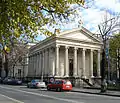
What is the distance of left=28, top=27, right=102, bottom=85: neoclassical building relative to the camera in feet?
203

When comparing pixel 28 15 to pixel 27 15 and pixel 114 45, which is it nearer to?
pixel 27 15

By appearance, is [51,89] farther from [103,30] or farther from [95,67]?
[95,67]

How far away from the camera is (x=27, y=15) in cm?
923

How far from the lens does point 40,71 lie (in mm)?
71375

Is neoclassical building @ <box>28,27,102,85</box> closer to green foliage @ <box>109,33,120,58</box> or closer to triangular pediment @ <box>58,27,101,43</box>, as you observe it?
triangular pediment @ <box>58,27,101,43</box>

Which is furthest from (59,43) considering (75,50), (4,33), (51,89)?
(4,33)

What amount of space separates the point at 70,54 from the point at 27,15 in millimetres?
59875

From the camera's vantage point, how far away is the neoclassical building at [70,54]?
203 feet

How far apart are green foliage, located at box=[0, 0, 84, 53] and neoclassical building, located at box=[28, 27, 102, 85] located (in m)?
48.8

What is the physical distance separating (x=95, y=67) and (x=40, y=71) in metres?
15.6

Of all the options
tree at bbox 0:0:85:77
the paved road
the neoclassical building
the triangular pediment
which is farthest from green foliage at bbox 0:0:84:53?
the triangular pediment

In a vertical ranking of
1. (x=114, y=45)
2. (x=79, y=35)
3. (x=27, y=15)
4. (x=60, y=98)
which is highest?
(x=79, y=35)

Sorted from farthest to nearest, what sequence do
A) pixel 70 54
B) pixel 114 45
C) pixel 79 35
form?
1. pixel 70 54
2. pixel 79 35
3. pixel 114 45

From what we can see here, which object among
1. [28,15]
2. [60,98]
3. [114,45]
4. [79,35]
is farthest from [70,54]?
[28,15]
